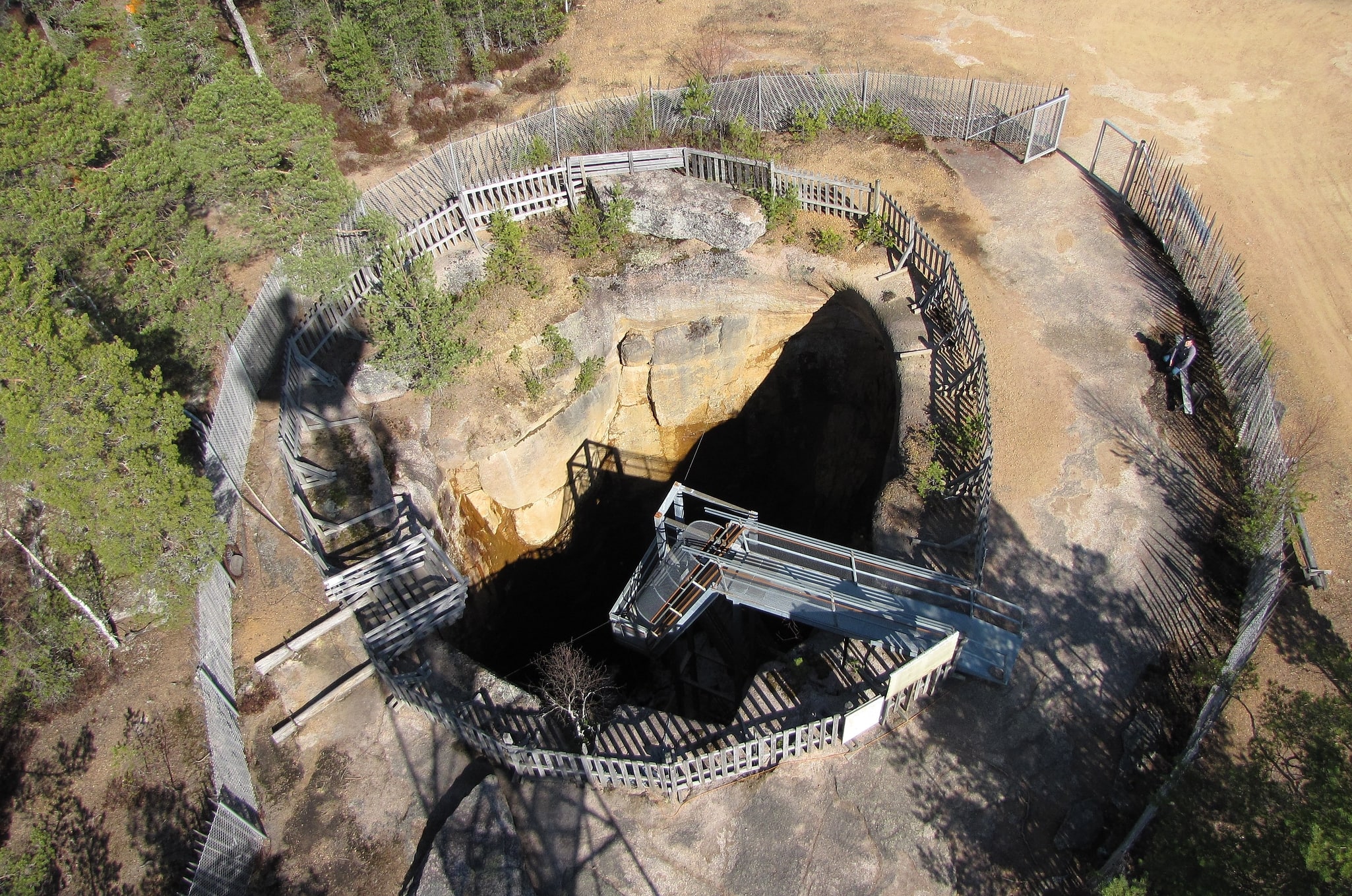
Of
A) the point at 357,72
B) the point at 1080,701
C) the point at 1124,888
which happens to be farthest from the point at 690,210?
the point at 1124,888

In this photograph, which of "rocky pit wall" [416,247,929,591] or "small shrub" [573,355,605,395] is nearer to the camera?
"rocky pit wall" [416,247,929,591]

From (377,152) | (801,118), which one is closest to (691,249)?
(801,118)

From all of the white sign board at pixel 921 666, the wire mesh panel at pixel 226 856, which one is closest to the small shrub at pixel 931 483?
the white sign board at pixel 921 666

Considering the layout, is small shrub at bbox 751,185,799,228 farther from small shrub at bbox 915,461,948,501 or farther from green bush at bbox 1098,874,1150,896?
green bush at bbox 1098,874,1150,896

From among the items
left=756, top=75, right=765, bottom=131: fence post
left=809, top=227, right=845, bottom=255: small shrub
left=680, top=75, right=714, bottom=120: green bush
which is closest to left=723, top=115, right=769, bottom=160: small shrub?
left=756, top=75, right=765, bottom=131: fence post

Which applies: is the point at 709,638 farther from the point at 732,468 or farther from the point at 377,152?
the point at 377,152
